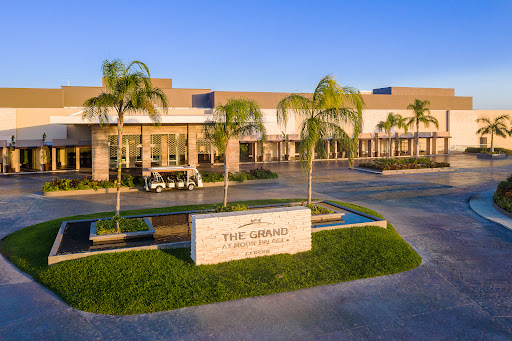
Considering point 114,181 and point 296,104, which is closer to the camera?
point 296,104

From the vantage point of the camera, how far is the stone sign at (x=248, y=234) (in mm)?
10711

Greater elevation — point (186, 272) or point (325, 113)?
point (325, 113)

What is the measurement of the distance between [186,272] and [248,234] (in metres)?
2.04

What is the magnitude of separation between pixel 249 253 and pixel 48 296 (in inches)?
198

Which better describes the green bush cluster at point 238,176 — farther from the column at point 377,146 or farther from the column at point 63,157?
the column at point 377,146

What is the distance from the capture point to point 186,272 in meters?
10.2

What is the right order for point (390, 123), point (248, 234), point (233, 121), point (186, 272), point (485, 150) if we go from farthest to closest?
point (485, 150) → point (390, 123) → point (233, 121) → point (248, 234) → point (186, 272)

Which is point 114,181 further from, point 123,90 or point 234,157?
point 123,90

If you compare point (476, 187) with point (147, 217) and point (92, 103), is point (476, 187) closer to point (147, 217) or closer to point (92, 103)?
point (147, 217)

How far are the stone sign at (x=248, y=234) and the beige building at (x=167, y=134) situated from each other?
449 cm

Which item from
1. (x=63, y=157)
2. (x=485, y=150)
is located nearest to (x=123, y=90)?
(x=63, y=157)

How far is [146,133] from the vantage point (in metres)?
29.1

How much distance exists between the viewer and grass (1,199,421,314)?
8.84m

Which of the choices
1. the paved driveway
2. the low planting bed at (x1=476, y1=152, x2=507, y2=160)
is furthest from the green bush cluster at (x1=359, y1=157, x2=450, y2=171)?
the paved driveway
